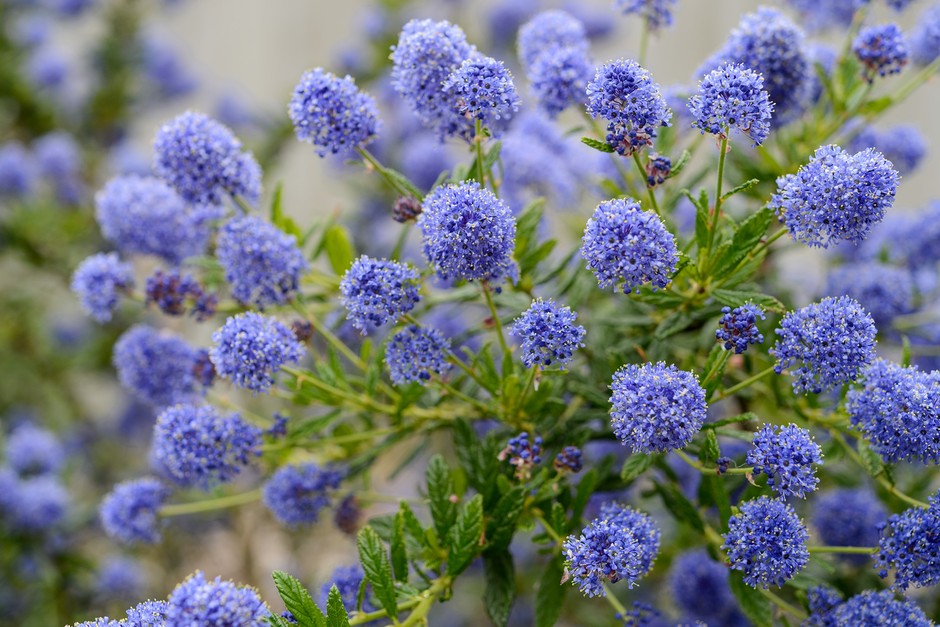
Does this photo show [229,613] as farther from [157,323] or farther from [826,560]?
[157,323]

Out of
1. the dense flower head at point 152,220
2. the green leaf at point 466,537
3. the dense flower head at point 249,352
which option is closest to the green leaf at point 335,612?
the green leaf at point 466,537

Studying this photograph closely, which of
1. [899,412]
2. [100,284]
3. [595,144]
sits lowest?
[899,412]

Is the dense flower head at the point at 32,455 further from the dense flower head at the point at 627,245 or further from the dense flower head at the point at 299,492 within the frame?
the dense flower head at the point at 627,245

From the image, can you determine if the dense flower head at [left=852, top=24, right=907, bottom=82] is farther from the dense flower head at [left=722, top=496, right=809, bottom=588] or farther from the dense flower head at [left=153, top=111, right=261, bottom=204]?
the dense flower head at [left=153, top=111, right=261, bottom=204]

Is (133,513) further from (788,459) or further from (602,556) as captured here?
(788,459)

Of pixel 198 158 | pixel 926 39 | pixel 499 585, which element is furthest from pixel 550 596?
pixel 926 39
